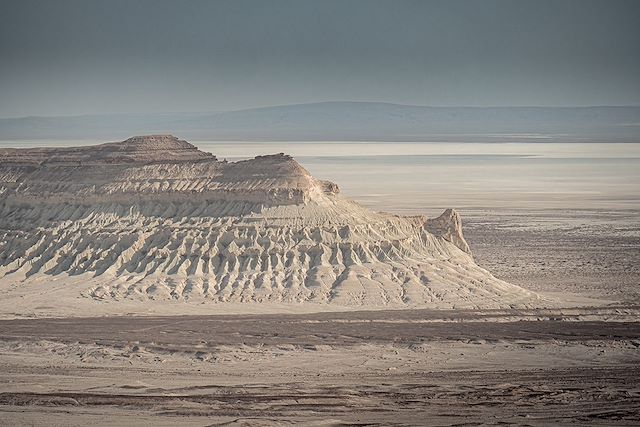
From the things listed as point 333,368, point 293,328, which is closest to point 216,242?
point 293,328

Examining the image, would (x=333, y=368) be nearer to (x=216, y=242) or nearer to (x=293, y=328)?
(x=293, y=328)

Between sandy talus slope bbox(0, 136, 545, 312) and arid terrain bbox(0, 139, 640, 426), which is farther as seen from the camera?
sandy talus slope bbox(0, 136, 545, 312)

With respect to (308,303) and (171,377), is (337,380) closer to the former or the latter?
(171,377)

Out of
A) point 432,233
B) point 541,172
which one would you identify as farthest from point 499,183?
point 432,233

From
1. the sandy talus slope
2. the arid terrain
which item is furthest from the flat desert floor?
the sandy talus slope

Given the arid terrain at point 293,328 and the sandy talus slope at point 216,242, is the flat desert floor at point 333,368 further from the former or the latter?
the sandy talus slope at point 216,242

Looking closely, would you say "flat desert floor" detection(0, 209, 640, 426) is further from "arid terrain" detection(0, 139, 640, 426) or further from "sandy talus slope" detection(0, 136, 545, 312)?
"sandy talus slope" detection(0, 136, 545, 312)

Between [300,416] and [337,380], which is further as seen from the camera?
[337,380]
